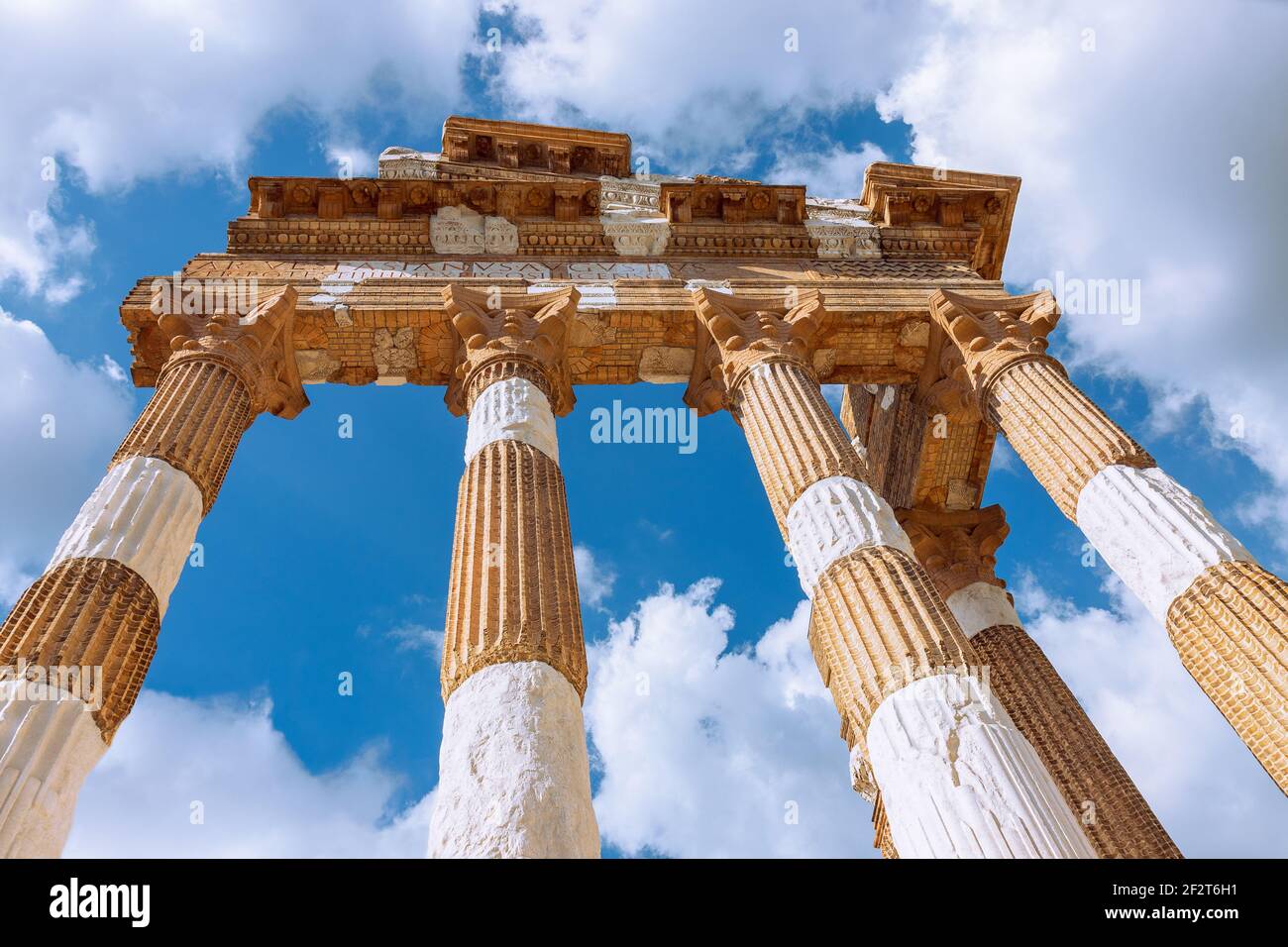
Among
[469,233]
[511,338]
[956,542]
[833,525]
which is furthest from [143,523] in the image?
[956,542]

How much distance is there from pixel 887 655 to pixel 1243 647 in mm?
3445

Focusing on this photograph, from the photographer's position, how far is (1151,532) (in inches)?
429

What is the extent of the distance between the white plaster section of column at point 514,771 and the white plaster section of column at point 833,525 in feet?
10.4

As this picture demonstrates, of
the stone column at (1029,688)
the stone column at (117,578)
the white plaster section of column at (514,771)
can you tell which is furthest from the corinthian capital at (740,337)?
the white plaster section of column at (514,771)

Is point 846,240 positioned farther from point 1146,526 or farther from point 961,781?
point 961,781

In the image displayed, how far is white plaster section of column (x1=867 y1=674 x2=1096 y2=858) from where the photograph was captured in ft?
25.3

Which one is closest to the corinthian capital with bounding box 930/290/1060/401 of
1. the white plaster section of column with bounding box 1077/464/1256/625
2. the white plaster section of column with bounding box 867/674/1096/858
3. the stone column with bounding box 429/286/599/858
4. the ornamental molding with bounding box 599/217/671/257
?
the white plaster section of column with bounding box 1077/464/1256/625

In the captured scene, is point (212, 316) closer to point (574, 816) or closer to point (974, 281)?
→ point (574, 816)

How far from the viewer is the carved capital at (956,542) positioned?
16.6 m

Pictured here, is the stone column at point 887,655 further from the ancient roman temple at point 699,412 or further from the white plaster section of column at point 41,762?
the white plaster section of column at point 41,762

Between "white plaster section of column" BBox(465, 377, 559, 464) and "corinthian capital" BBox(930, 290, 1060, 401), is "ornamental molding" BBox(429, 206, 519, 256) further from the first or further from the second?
"corinthian capital" BBox(930, 290, 1060, 401)
